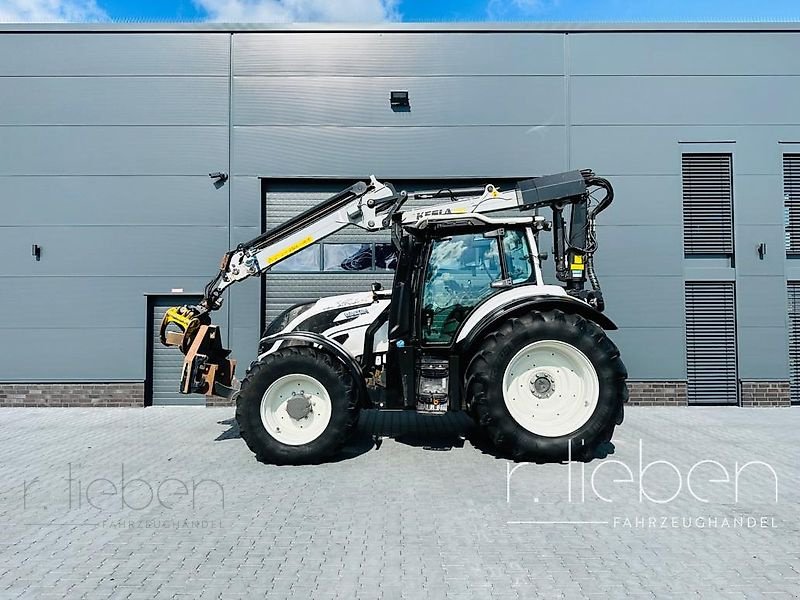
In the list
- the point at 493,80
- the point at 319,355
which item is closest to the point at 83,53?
the point at 493,80

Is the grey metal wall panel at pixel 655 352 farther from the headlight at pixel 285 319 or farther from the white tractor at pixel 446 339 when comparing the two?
the headlight at pixel 285 319

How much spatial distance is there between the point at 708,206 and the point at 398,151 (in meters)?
6.30

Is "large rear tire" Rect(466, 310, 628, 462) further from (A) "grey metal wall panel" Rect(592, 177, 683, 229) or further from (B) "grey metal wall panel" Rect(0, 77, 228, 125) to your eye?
(B) "grey metal wall panel" Rect(0, 77, 228, 125)

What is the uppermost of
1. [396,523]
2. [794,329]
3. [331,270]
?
[331,270]

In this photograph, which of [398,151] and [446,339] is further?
[398,151]

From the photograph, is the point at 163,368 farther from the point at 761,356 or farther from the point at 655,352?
the point at 761,356

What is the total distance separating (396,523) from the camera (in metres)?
4.50

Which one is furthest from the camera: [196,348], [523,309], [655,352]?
[655,352]

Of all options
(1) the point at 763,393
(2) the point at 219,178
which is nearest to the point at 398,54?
(2) the point at 219,178

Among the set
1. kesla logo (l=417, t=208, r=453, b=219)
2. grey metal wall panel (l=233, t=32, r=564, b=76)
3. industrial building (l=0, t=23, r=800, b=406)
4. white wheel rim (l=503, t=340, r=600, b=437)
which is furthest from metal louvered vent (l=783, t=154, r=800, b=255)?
kesla logo (l=417, t=208, r=453, b=219)

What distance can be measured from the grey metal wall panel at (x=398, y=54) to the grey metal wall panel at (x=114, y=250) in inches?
139

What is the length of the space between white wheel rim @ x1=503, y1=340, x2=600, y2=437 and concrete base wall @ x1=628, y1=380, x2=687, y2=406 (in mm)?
4794

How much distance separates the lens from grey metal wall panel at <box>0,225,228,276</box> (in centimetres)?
1044

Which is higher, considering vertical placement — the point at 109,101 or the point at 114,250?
the point at 109,101
